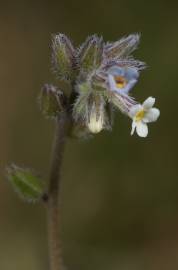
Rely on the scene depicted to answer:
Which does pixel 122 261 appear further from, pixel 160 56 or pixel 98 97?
pixel 98 97

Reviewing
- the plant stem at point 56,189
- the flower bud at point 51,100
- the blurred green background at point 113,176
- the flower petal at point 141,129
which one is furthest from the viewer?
the blurred green background at point 113,176

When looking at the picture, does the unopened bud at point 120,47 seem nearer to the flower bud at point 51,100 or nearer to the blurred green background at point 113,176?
the flower bud at point 51,100

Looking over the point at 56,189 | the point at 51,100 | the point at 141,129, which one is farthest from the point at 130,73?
the point at 56,189

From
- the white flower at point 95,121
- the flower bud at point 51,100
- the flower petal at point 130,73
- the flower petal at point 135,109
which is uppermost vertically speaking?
the flower petal at point 130,73

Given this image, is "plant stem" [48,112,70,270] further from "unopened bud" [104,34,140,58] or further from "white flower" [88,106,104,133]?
"unopened bud" [104,34,140,58]

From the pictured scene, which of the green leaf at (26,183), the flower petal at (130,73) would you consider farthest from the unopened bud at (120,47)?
the green leaf at (26,183)
